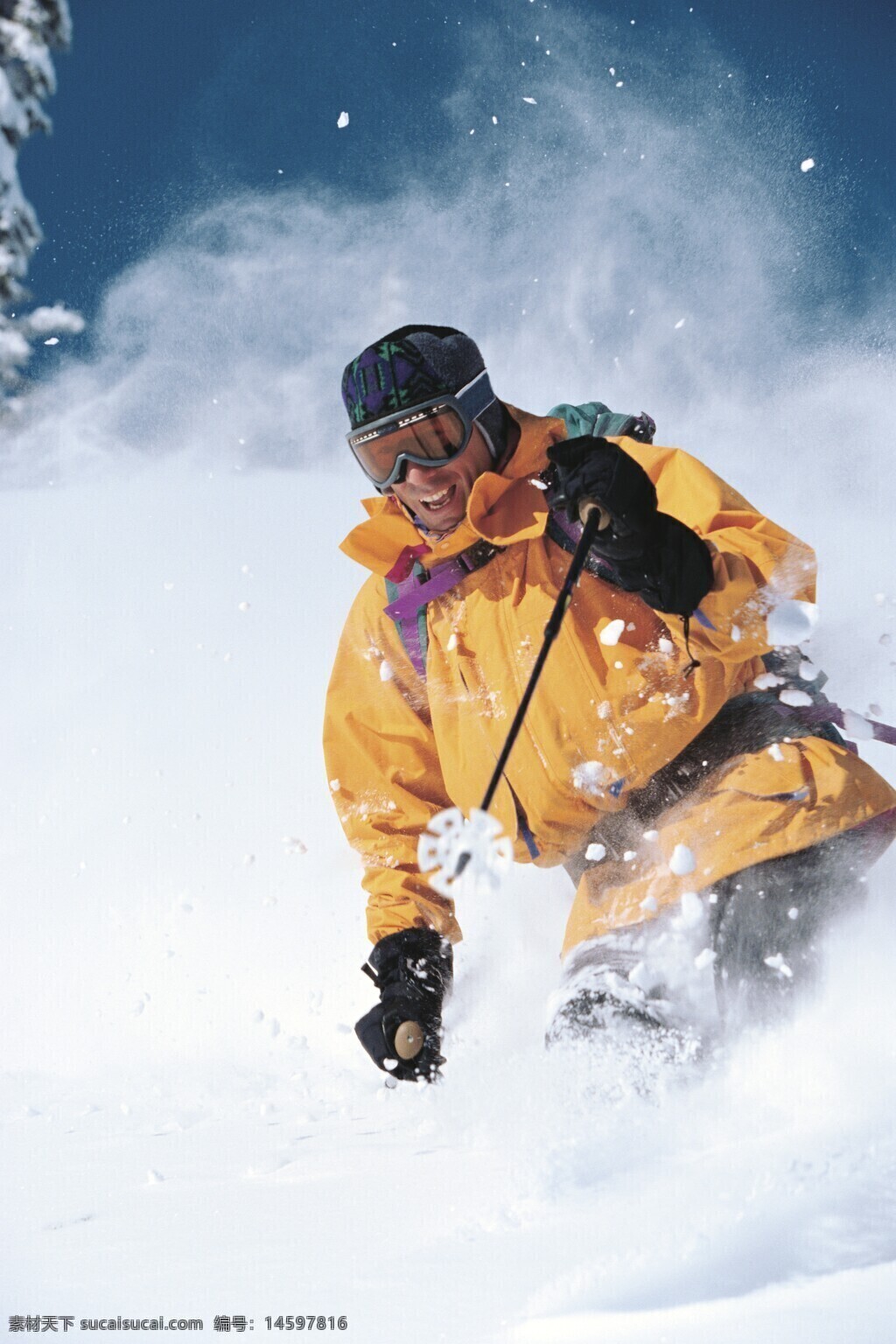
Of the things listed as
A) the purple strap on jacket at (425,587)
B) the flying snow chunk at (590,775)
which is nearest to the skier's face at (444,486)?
the purple strap on jacket at (425,587)

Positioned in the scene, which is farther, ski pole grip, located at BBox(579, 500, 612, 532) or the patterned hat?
the patterned hat

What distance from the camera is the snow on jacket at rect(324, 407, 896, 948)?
2.46 metres

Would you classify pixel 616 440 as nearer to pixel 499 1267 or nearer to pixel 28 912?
pixel 499 1267

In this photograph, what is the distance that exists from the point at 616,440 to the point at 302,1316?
6.47 ft

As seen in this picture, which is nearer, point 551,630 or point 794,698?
point 551,630

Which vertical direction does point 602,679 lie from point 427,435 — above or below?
below

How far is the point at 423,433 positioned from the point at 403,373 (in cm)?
17

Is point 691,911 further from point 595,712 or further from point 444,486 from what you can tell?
point 444,486

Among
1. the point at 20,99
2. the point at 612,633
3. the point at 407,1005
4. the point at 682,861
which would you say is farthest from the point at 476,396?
the point at 20,99

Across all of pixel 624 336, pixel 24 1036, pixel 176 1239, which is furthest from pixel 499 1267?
pixel 624 336

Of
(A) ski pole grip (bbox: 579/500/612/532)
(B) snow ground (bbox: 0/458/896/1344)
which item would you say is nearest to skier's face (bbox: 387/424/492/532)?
(A) ski pole grip (bbox: 579/500/612/532)

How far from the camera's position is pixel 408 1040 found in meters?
2.84

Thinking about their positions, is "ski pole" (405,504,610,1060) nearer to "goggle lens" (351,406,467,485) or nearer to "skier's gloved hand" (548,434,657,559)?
"skier's gloved hand" (548,434,657,559)

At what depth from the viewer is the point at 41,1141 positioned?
3021mm
